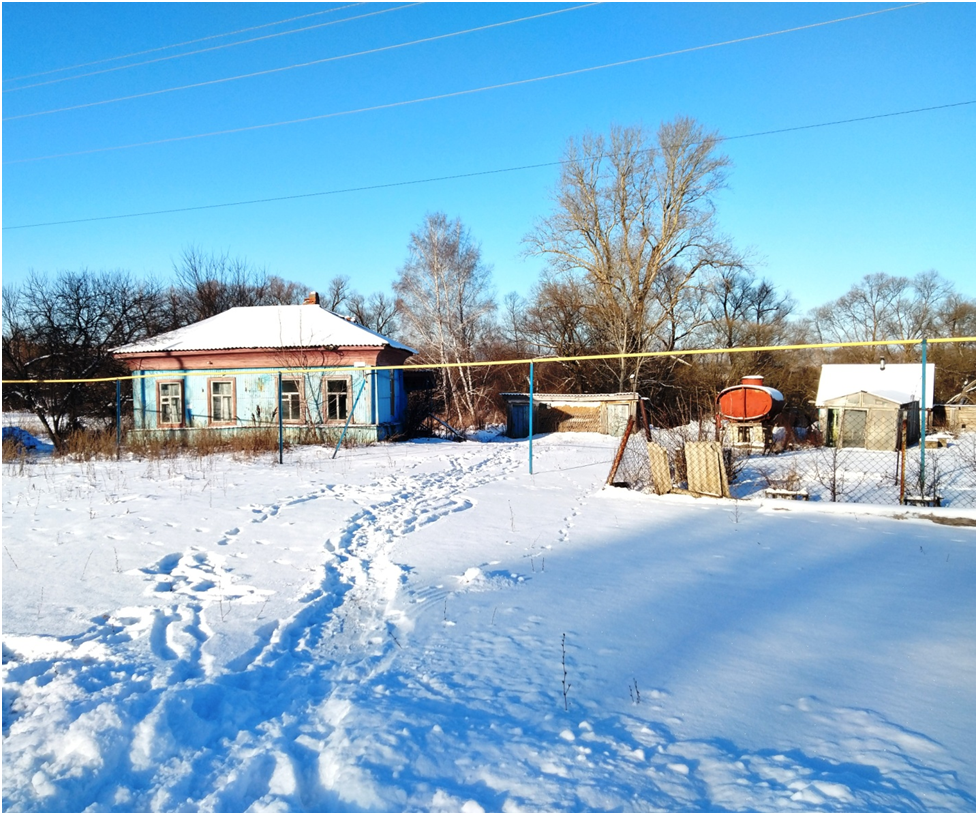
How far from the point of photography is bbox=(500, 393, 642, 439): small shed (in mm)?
23656

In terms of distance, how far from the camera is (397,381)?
21062 mm

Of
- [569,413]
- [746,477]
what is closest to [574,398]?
[569,413]

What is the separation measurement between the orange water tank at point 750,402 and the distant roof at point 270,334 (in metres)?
11.8

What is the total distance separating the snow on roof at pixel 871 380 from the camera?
23.6 metres

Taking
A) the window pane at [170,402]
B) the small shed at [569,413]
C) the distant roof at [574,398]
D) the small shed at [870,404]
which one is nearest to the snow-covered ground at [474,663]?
the window pane at [170,402]

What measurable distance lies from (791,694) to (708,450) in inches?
240

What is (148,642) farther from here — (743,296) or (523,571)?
(743,296)

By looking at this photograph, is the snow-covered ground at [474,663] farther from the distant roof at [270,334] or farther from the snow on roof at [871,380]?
the snow on roof at [871,380]

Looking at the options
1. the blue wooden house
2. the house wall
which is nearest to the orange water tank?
the house wall

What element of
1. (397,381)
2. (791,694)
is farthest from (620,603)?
(397,381)

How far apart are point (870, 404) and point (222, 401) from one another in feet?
77.7

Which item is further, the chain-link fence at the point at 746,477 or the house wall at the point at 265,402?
the house wall at the point at 265,402

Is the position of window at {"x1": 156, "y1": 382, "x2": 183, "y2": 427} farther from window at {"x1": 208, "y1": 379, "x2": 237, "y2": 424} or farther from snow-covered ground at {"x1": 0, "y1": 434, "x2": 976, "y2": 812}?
snow-covered ground at {"x1": 0, "y1": 434, "x2": 976, "y2": 812}

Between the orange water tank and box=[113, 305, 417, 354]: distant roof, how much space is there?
11.8 m
